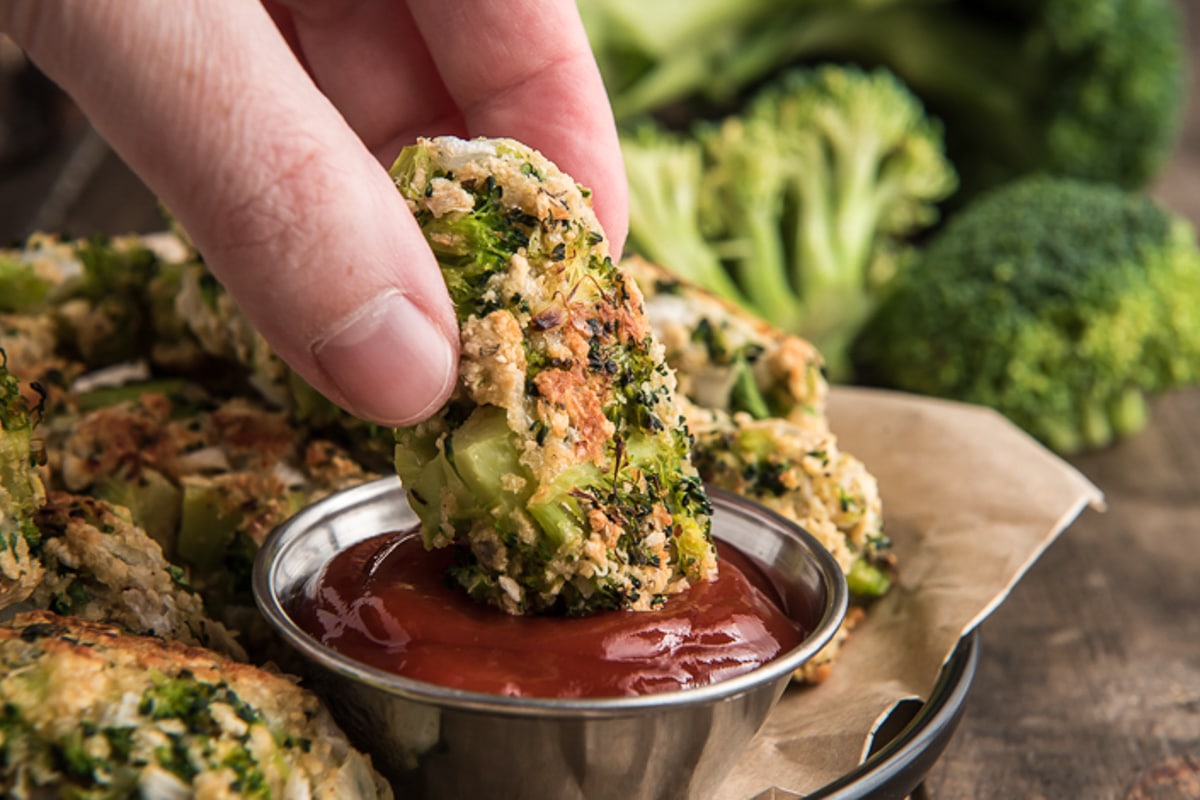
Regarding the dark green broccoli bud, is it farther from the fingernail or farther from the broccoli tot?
the fingernail

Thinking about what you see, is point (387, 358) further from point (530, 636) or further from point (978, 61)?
point (978, 61)

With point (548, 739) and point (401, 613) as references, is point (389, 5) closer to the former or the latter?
point (401, 613)

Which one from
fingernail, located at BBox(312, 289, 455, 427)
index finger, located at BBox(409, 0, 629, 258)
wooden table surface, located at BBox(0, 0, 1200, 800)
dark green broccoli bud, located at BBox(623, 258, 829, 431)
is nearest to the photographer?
fingernail, located at BBox(312, 289, 455, 427)

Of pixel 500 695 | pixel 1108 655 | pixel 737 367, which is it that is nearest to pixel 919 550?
pixel 737 367

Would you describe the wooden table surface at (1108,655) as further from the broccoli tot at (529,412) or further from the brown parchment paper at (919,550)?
the broccoli tot at (529,412)

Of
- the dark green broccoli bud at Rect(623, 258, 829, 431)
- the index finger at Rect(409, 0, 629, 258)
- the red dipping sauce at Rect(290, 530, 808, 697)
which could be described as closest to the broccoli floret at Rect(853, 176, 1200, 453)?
the dark green broccoli bud at Rect(623, 258, 829, 431)

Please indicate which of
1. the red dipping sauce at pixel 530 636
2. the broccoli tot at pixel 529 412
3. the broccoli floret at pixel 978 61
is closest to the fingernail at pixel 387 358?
the broccoli tot at pixel 529 412

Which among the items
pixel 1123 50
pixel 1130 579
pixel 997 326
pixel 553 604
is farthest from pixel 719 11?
pixel 553 604
